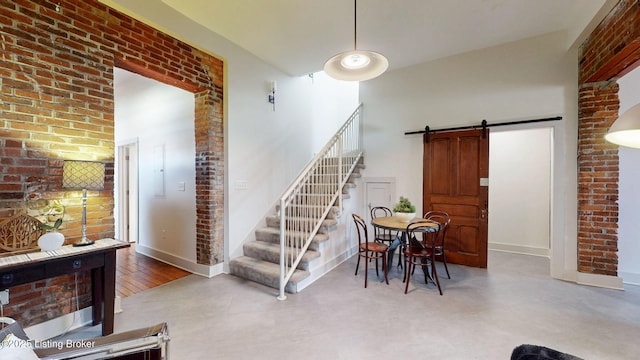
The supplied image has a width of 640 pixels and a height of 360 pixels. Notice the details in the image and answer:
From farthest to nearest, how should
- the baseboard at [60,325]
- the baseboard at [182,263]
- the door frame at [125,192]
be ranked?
the door frame at [125,192], the baseboard at [182,263], the baseboard at [60,325]

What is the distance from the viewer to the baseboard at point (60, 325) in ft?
7.00

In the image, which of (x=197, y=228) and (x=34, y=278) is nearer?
(x=34, y=278)

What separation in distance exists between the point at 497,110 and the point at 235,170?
4069 mm

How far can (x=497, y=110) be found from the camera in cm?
391

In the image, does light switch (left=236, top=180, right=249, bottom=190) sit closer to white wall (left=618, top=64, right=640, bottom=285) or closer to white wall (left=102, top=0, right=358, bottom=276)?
white wall (left=102, top=0, right=358, bottom=276)

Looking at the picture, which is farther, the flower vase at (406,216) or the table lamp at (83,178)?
the flower vase at (406,216)

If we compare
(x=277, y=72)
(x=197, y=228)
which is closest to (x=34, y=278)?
(x=197, y=228)

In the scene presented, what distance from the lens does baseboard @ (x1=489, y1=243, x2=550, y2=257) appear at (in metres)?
4.62

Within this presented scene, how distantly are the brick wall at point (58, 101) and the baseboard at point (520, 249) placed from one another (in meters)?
6.14

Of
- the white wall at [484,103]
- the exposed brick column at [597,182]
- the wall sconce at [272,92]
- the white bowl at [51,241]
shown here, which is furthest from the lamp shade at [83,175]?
the exposed brick column at [597,182]

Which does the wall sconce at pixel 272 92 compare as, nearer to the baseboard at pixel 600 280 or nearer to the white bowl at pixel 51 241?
the white bowl at pixel 51 241

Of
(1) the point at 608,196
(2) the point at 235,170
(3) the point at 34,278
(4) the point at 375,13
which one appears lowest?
(3) the point at 34,278

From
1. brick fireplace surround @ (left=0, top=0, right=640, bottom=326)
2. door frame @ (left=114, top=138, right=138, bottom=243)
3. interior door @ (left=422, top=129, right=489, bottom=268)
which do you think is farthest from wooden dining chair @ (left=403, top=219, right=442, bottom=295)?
door frame @ (left=114, top=138, right=138, bottom=243)

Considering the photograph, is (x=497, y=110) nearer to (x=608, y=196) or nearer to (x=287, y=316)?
(x=608, y=196)
